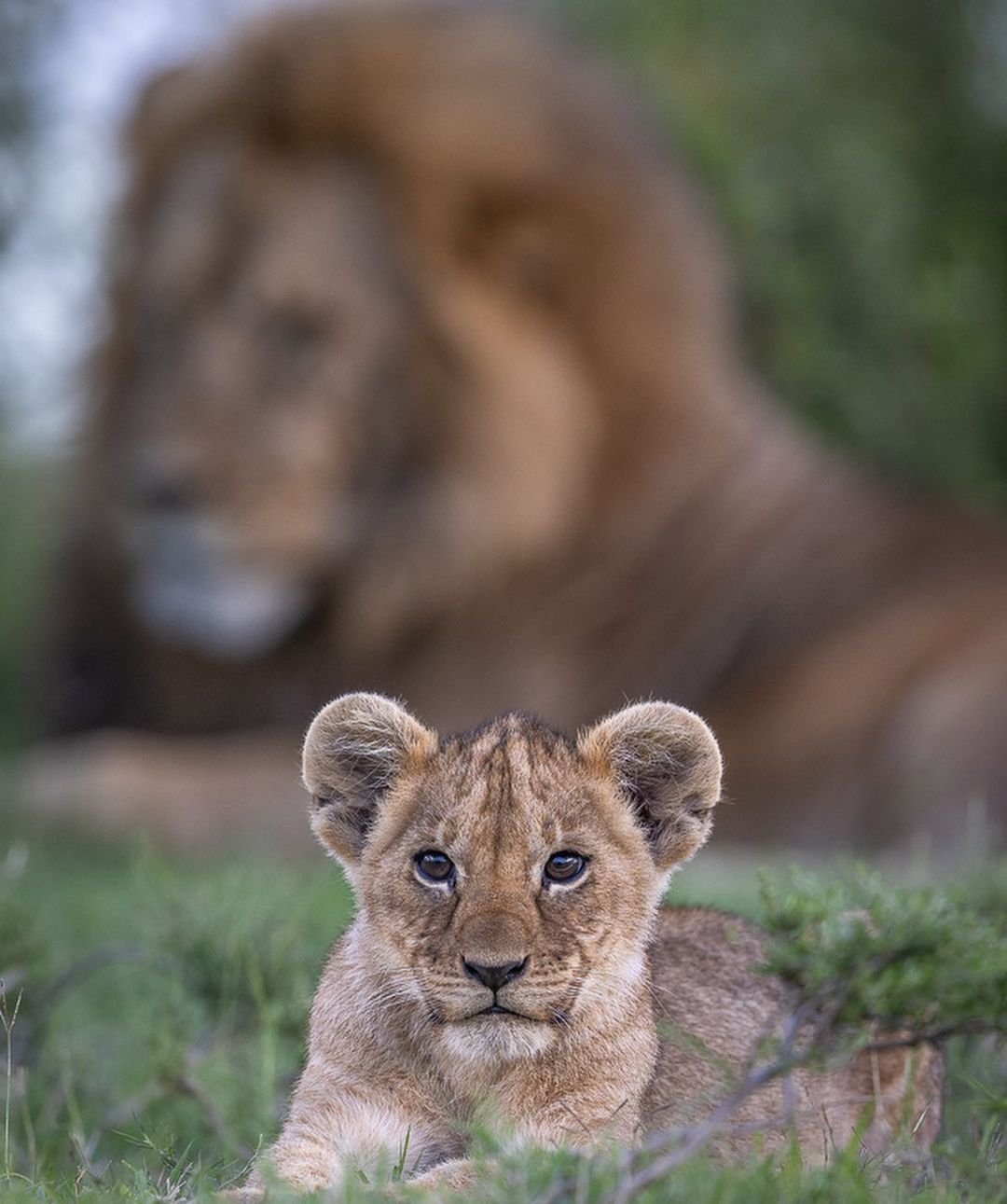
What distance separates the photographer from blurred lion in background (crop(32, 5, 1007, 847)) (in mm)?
7395

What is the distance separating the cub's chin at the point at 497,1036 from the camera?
9.77ft

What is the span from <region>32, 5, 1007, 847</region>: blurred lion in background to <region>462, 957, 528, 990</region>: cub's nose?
441 cm

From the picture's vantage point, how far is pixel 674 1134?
107 inches

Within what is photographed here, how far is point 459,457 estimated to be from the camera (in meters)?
7.70

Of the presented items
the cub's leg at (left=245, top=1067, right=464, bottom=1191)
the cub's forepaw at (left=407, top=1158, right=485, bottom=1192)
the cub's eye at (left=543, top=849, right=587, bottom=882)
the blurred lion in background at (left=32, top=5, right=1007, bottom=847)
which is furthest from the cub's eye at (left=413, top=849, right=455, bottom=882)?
the blurred lion in background at (left=32, top=5, right=1007, bottom=847)

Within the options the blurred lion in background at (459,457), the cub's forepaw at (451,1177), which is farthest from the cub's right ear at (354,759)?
the blurred lion in background at (459,457)

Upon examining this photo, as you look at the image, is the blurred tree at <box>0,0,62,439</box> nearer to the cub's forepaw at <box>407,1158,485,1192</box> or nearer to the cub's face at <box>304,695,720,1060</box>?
the cub's face at <box>304,695,720,1060</box>

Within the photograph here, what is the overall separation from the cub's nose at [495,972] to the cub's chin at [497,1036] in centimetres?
6

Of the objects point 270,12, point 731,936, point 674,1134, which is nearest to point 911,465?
point 270,12

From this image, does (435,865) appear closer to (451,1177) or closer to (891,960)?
(451,1177)

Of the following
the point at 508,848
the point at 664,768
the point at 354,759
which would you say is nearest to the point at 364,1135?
the point at 508,848

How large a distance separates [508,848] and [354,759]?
0.43m

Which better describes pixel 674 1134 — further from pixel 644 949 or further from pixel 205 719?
pixel 205 719

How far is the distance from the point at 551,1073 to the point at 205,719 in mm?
5613
